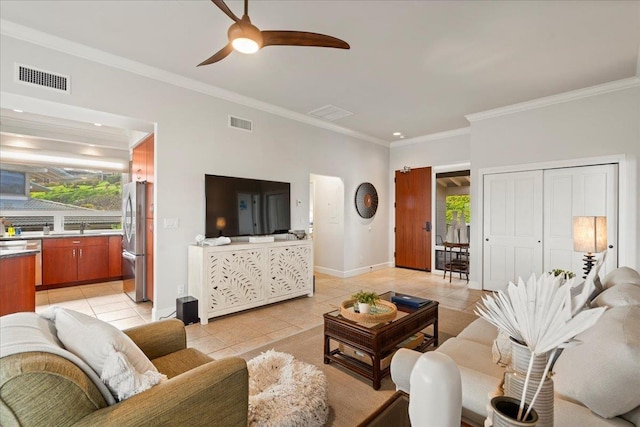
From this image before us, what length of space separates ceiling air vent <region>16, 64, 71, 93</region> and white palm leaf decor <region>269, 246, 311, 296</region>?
2.91 meters

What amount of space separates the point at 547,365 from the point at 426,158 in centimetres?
637

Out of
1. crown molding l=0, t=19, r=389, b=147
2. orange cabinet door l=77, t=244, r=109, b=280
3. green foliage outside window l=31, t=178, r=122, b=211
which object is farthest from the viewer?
green foliage outside window l=31, t=178, r=122, b=211

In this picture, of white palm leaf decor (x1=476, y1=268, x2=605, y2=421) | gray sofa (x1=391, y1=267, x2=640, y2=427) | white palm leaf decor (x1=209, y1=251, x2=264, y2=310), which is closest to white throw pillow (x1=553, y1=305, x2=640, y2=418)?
gray sofa (x1=391, y1=267, x2=640, y2=427)

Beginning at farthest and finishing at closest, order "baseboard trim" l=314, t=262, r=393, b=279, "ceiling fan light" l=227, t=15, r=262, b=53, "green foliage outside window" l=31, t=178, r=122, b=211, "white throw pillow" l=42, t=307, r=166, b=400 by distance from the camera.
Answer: "baseboard trim" l=314, t=262, r=393, b=279 < "green foliage outside window" l=31, t=178, r=122, b=211 < "ceiling fan light" l=227, t=15, r=262, b=53 < "white throw pillow" l=42, t=307, r=166, b=400

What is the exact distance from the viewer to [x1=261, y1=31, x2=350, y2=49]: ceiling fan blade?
→ 210cm

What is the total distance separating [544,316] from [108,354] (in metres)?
1.48

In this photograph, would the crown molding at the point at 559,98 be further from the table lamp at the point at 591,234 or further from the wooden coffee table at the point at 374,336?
the wooden coffee table at the point at 374,336

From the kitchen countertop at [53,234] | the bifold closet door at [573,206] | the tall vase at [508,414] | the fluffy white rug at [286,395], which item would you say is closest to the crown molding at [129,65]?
the fluffy white rug at [286,395]

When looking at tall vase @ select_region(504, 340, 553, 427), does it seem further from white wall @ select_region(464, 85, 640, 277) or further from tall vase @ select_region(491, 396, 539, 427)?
white wall @ select_region(464, 85, 640, 277)

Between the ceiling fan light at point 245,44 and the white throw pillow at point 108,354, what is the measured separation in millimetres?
1859

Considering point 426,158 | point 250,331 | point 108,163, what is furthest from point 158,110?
point 426,158

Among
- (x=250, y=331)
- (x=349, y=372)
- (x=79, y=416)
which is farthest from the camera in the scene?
(x=250, y=331)

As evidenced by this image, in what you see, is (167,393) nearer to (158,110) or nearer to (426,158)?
(158,110)

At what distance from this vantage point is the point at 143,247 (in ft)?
14.5
